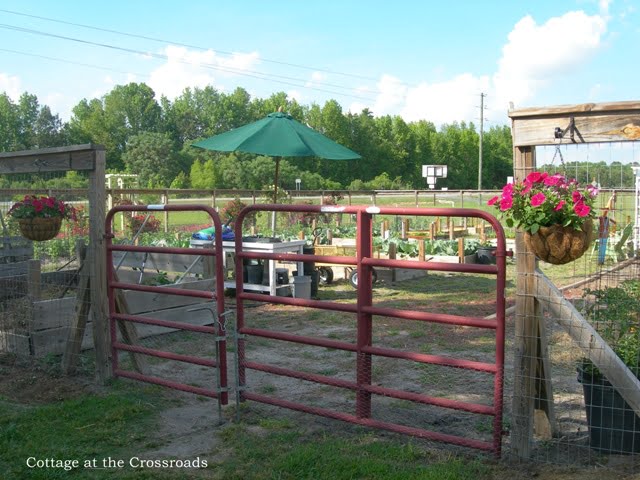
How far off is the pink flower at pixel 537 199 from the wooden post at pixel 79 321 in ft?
13.3

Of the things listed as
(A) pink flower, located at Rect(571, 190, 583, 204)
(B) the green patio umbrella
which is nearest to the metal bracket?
(A) pink flower, located at Rect(571, 190, 583, 204)

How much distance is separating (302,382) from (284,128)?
5.32 meters

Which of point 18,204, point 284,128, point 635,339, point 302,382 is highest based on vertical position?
point 284,128

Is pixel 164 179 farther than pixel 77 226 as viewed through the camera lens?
Yes

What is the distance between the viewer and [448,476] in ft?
12.1

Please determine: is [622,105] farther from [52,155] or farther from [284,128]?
[284,128]

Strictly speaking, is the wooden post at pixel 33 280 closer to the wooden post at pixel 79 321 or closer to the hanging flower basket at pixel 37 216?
the hanging flower basket at pixel 37 216

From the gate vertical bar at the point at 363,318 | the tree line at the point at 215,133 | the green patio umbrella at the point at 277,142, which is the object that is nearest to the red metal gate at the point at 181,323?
the gate vertical bar at the point at 363,318

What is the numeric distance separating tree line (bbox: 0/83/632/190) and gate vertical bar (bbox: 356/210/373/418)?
1756 inches

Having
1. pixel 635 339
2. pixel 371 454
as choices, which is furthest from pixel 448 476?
pixel 635 339

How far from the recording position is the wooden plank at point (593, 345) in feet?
11.8

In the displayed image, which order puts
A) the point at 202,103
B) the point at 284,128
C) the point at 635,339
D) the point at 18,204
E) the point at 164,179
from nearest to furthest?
the point at 635,339 → the point at 18,204 → the point at 284,128 → the point at 164,179 → the point at 202,103

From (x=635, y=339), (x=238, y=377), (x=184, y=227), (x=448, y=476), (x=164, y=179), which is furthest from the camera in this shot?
(x=164, y=179)

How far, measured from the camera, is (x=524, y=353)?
395cm
